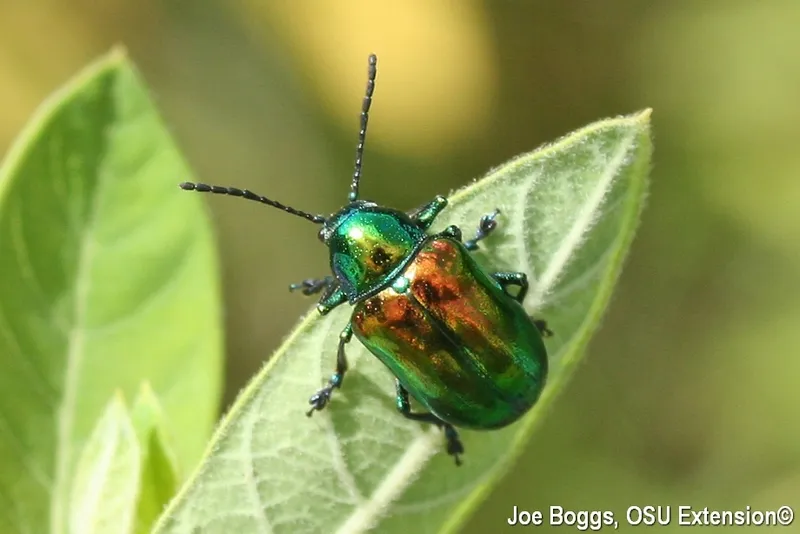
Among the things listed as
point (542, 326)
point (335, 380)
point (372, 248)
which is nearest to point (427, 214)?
point (372, 248)

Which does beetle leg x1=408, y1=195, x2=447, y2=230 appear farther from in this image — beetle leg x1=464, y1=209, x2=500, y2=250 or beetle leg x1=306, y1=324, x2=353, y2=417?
beetle leg x1=306, y1=324, x2=353, y2=417

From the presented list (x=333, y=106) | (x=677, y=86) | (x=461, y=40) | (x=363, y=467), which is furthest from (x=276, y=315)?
(x=363, y=467)

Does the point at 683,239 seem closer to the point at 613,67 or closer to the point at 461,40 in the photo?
the point at 613,67

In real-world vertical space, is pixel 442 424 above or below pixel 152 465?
above

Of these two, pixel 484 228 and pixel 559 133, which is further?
pixel 559 133

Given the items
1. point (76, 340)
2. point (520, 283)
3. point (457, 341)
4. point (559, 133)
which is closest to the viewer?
point (520, 283)

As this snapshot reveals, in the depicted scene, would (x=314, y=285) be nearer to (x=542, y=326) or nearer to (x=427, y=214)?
(x=427, y=214)
